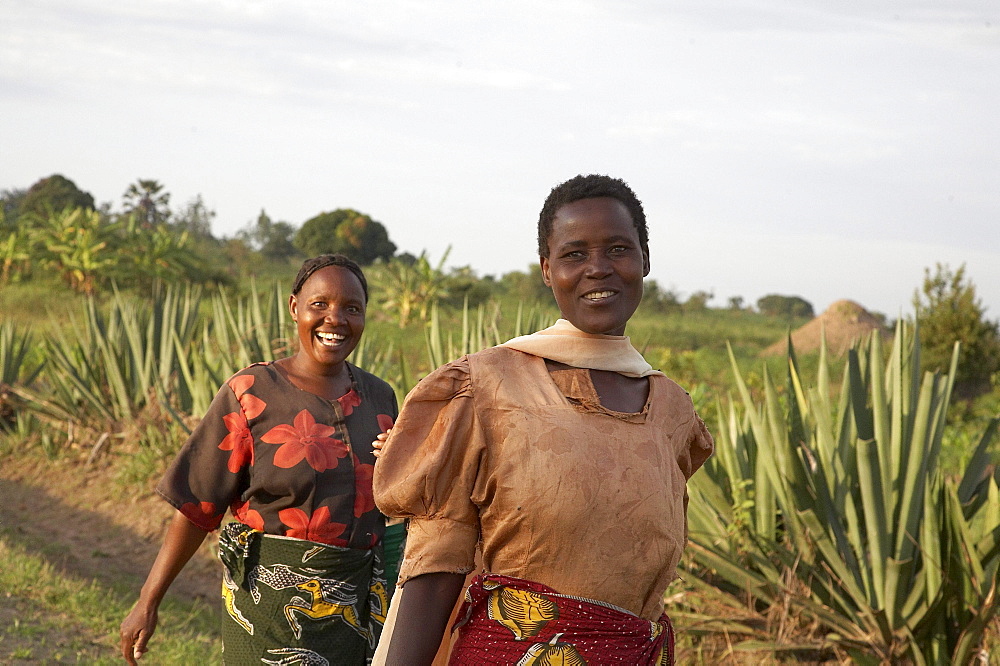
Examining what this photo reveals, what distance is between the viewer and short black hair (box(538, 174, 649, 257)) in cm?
187

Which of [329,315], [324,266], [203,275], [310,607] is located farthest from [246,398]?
[203,275]

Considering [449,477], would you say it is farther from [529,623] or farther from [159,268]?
[159,268]

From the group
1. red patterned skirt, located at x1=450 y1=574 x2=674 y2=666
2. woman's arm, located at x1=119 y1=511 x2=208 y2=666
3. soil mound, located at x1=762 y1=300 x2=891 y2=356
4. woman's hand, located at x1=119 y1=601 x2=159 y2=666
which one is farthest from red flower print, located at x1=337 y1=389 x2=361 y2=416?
soil mound, located at x1=762 y1=300 x2=891 y2=356

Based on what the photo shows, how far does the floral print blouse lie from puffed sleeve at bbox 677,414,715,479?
1154mm

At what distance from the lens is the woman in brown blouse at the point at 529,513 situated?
1650mm

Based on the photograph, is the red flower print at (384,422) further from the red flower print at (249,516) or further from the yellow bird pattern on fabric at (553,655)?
the yellow bird pattern on fabric at (553,655)

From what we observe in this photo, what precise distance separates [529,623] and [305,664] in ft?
4.38

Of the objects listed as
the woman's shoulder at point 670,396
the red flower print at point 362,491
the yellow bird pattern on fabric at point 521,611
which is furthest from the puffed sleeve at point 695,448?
the red flower print at point 362,491

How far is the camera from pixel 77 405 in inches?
370

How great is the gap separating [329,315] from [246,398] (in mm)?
368

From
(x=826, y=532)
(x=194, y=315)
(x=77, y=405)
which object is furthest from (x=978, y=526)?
(x=77, y=405)

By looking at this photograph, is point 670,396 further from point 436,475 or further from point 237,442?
point 237,442

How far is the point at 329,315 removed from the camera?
3.10 metres

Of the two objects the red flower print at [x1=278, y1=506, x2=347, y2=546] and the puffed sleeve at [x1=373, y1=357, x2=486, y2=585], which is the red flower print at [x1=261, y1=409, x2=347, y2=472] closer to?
the red flower print at [x1=278, y1=506, x2=347, y2=546]
